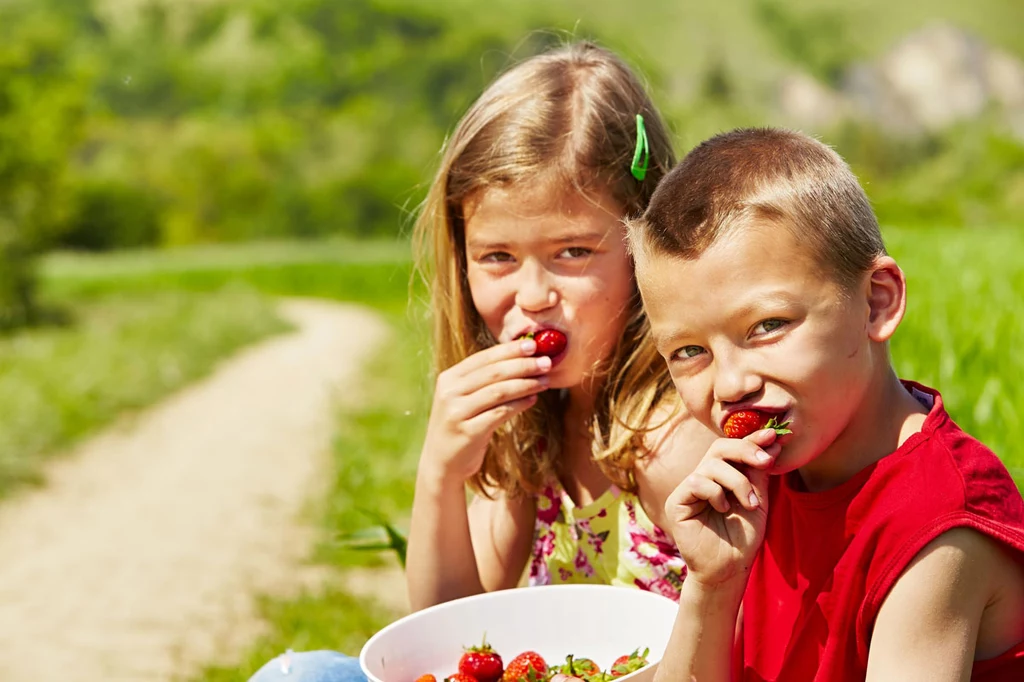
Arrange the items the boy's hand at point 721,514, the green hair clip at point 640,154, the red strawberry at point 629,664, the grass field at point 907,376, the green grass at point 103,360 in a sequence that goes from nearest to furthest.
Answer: the boy's hand at point 721,514 < the red strawberry at point 629,664 < the green hair clip at point 640,154 < the grass field at point 907,376 < the green grass at point 103,360

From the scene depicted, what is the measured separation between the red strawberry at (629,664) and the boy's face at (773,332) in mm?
511

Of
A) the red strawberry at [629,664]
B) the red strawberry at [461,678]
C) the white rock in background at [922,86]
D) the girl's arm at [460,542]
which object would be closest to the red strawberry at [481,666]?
the red strawberry at [461,678]

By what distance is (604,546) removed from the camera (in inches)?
93.7

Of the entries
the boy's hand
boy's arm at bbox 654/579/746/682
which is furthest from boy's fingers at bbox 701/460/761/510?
boy's arm at bbox 654/579/746/682

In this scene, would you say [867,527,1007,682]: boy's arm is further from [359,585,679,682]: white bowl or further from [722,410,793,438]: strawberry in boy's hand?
[359,585,679,682]: white bowl

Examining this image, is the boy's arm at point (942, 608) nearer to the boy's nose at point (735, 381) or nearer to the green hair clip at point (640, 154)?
the boy's nose at point (735, 381)

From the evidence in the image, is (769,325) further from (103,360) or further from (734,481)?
(103,360)

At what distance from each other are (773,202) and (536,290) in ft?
2.51

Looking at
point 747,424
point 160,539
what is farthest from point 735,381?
point 160,539

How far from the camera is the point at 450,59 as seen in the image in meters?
50.2

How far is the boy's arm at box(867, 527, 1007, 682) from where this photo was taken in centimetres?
139

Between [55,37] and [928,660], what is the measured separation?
21.6 meters

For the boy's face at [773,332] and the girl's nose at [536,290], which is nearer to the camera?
the boy's face at [773,332]

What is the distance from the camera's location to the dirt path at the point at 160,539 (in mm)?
4277
